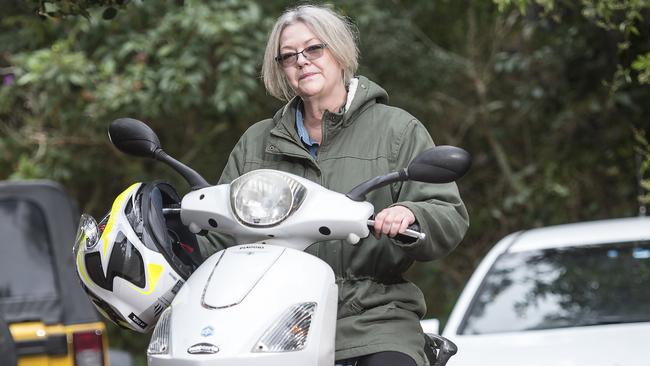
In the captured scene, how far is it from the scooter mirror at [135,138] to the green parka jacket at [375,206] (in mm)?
273

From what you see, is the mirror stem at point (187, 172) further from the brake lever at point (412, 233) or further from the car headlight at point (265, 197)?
the brake lever at point (412, 233)

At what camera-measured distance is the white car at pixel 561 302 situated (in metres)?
4.76

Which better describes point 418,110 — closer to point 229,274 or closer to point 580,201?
point 580,201

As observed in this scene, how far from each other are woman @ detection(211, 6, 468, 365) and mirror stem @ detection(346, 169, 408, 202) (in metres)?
0.06

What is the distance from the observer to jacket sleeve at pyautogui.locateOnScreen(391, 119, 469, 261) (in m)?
2.85

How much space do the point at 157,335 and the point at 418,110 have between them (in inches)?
327

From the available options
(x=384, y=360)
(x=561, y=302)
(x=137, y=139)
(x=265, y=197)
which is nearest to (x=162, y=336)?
(x=265, y=197)

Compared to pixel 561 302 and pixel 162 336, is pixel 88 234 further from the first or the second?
pixel 561 302

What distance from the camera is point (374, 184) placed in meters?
2.84

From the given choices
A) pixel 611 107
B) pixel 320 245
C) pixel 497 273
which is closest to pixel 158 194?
pixel 320 245

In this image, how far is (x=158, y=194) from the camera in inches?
121

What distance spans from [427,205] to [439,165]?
0.14 metres

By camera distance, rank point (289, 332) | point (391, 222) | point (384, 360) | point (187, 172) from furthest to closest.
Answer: point (187, 172), point (384, 360), point (391, 222), point (289, 332)

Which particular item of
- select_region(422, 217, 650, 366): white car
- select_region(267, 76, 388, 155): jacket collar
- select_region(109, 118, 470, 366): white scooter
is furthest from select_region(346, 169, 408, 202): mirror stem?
select_region(422, 217, 650, 366): white car
